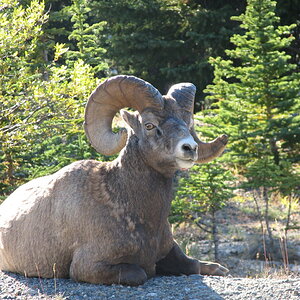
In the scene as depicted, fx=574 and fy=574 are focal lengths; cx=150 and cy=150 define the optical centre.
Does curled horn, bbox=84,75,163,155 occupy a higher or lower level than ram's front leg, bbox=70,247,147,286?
higher

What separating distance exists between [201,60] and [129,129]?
1162cm

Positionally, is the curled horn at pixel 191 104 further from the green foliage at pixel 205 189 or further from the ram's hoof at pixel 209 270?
the green foliage at pixel 205 189

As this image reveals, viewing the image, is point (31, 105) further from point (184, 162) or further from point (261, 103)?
point (261, 103)

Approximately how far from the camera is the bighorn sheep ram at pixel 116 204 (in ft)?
20.6

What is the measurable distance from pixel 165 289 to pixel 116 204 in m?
1.10

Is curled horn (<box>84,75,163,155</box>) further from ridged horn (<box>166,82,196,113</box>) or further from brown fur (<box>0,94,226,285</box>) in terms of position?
ridged horn (<box>166,82,196,113</box>)

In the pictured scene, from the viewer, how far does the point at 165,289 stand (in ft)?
20.4

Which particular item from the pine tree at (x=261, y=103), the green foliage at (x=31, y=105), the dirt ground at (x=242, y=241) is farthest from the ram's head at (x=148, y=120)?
the dirt ground at (x=242, y=241)

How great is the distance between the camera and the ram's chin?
601cm

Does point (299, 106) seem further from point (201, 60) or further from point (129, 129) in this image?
point (129, 129)

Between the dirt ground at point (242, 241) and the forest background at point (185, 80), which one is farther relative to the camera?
the dirt ground at point (242, 241)

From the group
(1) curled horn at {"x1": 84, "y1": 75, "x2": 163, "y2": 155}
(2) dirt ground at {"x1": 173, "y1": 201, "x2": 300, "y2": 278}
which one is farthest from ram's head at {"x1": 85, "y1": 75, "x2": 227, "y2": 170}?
(2) dirt ground at {"x1": 173, "y1": 201, "x2": 300, "y2": 278}

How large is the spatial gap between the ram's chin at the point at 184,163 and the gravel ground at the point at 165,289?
4.40 ft

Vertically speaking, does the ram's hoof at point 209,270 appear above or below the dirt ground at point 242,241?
above
